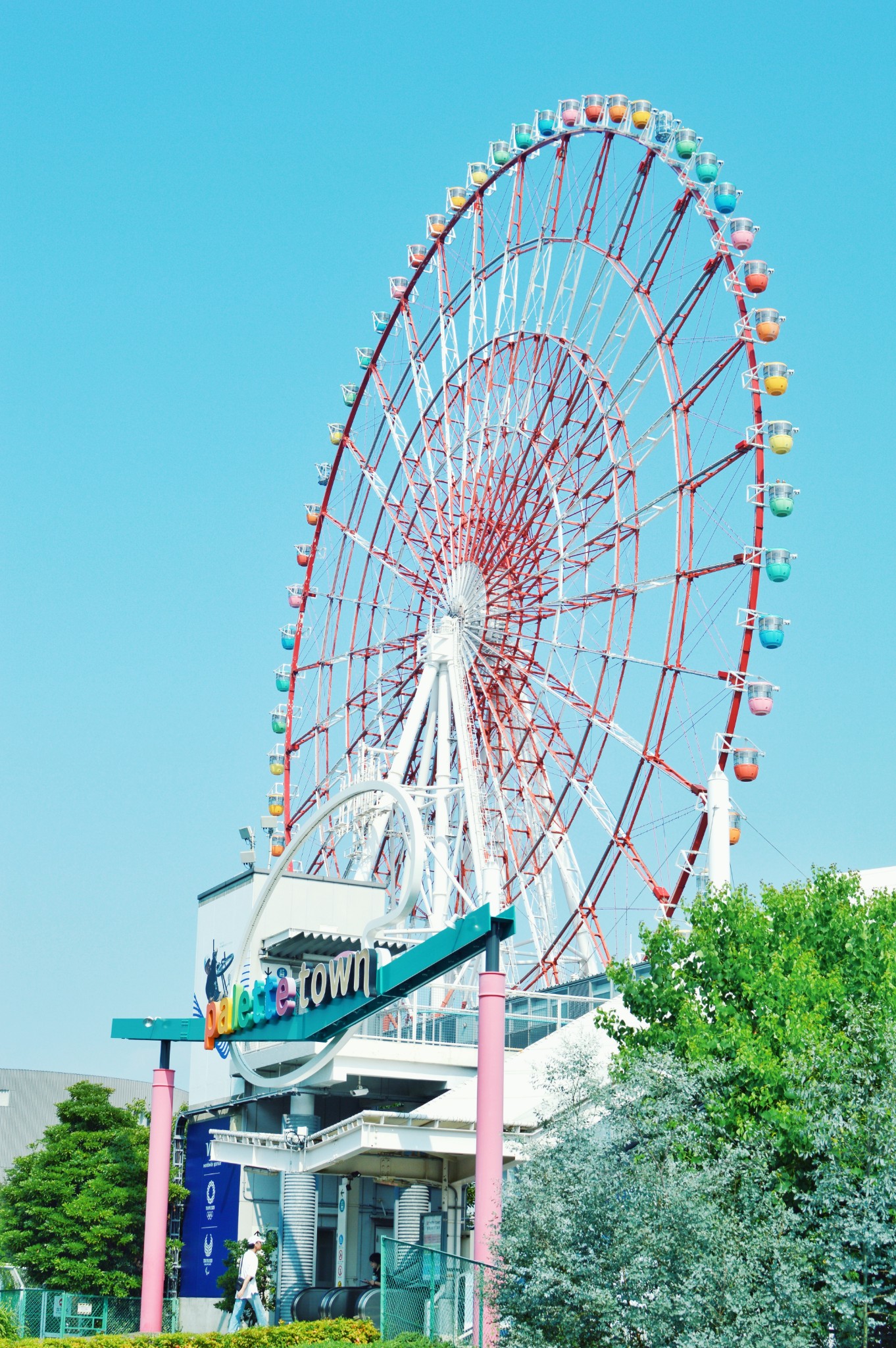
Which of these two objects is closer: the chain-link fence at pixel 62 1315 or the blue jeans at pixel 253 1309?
the chain-link fence at pixel 62 1315

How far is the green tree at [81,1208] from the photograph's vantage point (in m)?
37.2

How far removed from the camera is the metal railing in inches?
1297

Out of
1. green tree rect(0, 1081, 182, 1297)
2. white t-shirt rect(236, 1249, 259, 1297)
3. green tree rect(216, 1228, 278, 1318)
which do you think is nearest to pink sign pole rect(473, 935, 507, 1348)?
white t-shirt rect(236, 1249, 259, 1297)

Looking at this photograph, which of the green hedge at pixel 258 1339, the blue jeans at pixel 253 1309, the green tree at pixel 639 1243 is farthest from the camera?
the blue jeans at pixel 253 1309

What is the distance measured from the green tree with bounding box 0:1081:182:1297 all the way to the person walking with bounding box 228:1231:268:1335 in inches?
245

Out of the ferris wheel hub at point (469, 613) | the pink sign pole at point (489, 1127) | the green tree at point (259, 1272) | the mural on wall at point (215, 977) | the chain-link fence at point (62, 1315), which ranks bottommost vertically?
the chain-link fence at point (62, 1315)

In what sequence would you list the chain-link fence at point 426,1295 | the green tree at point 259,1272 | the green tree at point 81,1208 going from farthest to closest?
the green tree at point 81,1208 < the green tree at point 259,1272 < the chain-link fence at point 426,1295

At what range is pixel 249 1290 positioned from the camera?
29812 millimetres

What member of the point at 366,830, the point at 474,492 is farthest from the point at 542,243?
the point at 366,830

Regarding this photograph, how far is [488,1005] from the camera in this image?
1980 centimetres

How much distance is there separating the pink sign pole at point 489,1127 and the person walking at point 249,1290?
12142 mm

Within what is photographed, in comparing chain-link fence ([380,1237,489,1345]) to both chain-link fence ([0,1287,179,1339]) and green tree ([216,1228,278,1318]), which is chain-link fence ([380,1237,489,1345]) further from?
green tree ([216,1228,278,1318])

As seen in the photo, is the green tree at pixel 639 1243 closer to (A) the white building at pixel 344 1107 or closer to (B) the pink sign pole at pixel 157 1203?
(A) the white building at pixel 344 1107

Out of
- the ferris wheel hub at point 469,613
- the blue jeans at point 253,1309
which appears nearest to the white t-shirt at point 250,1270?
the blue jeans at point 253,1309
